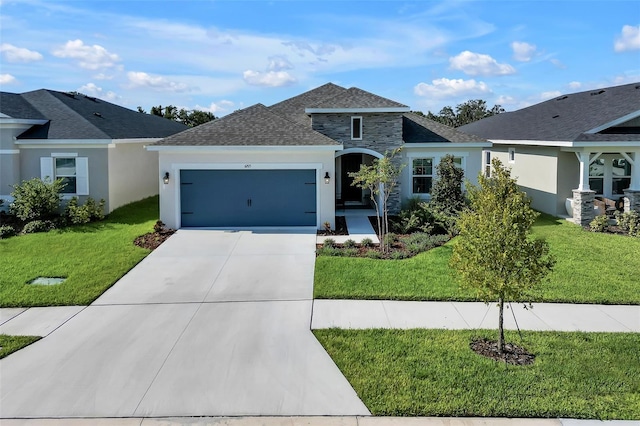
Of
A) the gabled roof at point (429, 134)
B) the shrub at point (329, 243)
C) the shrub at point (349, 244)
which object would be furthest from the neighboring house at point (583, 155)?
the shrub at point (329, 243)

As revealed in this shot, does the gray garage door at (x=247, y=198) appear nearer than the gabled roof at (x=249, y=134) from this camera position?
No

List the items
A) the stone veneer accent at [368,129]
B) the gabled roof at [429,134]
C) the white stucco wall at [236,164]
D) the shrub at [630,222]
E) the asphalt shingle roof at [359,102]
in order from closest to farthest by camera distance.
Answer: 1. the shrub at [630,222]
2. the white stucco wall at [236,164]
3. the asphalt shingle roof at [359,102]
4. the stone veneer accent at [368,129]
5. the gabled roof at [429,134]

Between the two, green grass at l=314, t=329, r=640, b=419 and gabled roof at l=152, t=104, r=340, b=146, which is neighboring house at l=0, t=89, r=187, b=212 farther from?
green grass at l=314, t=329, r=640, b=419

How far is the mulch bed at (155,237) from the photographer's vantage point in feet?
46.1

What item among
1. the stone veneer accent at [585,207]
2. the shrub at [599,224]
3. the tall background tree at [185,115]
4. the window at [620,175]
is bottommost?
the shrub at [599,224]

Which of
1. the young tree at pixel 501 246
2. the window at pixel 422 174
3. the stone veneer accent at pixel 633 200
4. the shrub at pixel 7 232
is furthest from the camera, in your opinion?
the window at pixel 422 174

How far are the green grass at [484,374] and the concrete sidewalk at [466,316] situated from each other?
369 millimetres

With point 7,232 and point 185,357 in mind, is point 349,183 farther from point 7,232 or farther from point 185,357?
point 185,357

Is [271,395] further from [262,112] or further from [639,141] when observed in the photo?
[639,141]

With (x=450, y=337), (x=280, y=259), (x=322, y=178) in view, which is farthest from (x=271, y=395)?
(x=322, y=178)

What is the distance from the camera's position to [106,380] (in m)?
6.42

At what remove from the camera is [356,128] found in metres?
18.4

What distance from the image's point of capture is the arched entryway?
20.7 meters

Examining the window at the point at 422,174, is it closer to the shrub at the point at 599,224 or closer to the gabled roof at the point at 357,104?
the gabled roof at the point at 357,104
